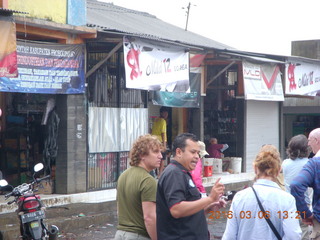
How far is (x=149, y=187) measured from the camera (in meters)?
5.24

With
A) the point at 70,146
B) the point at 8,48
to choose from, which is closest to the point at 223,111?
the point at 70,146

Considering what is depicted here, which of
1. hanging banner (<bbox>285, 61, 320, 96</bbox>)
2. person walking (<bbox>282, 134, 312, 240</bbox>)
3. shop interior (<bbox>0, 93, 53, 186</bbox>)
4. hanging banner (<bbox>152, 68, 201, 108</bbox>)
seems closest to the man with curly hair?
person walking (<bbox>282, 134, 312, 240</bbox>)

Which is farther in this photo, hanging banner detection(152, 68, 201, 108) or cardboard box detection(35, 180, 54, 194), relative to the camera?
hanging banner detection(152, 68, 201, 108)

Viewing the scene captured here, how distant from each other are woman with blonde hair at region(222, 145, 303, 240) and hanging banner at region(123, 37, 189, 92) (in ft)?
25.3

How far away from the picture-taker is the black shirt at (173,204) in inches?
193

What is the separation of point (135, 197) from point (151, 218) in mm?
259

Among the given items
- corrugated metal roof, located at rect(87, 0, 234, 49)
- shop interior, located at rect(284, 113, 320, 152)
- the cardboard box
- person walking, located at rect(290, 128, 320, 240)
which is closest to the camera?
person walking, located at rect(290, 128, 320, 240)

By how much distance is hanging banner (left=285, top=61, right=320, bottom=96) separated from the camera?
64.3 feet

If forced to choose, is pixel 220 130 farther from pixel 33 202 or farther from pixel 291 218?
pixel 291 218

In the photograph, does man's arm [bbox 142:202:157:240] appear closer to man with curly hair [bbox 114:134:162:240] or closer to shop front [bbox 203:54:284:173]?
man with curly hair [bbox 114:134:162:240]

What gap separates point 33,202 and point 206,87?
1059cm

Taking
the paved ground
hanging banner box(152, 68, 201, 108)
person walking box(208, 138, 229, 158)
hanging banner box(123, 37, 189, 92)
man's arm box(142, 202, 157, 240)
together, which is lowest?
the paved ground

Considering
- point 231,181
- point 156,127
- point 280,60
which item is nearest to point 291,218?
point 156,127

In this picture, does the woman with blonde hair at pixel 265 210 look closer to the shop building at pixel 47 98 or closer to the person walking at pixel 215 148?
the shop building at pixel 47 98
